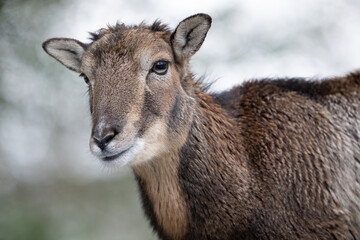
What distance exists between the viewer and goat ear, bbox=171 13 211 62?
25.8 ft

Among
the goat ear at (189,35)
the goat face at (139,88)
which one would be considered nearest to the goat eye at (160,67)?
the goat face at (139,88)

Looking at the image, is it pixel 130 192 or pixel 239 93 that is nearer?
pixel 239 93

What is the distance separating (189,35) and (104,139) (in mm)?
2189

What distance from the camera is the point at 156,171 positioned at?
A: 7.81 metres

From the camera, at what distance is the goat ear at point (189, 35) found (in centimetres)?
787

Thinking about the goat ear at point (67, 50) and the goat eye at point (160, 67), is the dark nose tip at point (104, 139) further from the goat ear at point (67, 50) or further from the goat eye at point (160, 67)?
the goat ear at point (67, 50)

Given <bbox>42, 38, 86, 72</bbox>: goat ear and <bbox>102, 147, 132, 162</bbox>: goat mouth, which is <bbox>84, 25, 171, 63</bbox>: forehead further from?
<bbox>102, 147, 132, 162</bbox>: goat mouth

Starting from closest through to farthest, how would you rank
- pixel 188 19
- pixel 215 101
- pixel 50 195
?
pixel 188 19
pixel 215 101
pixel 50 195

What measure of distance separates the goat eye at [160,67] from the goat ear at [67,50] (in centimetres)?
146

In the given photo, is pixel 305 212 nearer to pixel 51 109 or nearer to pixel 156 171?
pixel 156 171

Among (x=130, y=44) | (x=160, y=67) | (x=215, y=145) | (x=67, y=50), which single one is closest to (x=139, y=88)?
(x=160, y=67)

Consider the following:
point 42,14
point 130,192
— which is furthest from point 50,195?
point 42,14

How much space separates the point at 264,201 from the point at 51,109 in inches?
577

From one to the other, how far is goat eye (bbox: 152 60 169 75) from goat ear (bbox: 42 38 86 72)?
1462 millimetres
